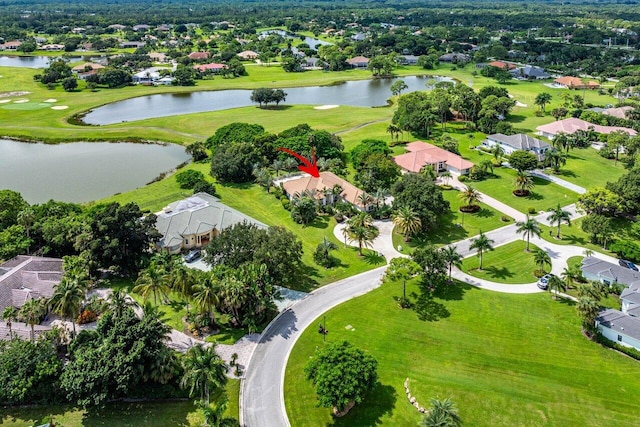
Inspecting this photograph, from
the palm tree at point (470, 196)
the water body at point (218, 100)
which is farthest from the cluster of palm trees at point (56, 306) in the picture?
the water body at point (218, 100)

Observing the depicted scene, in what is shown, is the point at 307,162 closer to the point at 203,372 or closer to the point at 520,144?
the point at 520,144

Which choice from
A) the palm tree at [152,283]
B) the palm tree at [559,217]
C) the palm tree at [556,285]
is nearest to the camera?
the palm tree at [152,283]

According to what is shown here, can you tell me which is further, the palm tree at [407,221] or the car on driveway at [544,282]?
the palm tree at [407,221]

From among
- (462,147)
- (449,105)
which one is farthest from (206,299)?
(449,105)

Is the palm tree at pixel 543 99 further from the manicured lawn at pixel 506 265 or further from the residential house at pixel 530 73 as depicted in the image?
the manicured lawn at pixel 506 265

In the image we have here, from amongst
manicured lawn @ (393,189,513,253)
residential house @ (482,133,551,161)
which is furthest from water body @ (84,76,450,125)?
manicured lawn @ (393,189,513,253)

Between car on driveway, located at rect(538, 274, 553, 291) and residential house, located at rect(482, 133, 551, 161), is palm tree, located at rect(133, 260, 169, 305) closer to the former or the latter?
car on driveway, located at rect(538, 274, 553, 291)

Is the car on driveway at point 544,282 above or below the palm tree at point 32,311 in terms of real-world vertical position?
below

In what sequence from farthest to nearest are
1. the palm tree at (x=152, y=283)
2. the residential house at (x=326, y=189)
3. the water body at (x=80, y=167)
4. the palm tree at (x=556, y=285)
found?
the water body at (x=80, y=167), the residential house at (x=326, y=189), the palm tree at (x=556, y=285), the palm tree at (x=152, y=283)
